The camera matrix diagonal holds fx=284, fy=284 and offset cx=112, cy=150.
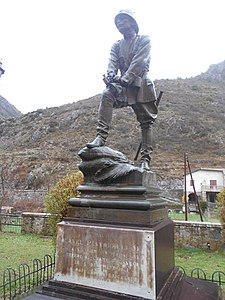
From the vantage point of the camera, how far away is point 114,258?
3.16 metres

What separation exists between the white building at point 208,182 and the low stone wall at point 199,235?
26972 mm

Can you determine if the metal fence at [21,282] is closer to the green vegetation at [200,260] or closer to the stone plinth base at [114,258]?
the stone plinth base at [114,258]

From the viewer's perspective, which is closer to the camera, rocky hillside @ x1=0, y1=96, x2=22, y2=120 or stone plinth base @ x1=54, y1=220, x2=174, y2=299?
stone plinth base @ x1=54, y1=220, x2=174, y2=299

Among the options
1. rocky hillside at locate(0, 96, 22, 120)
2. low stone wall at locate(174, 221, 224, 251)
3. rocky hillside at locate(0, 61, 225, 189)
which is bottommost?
low stone wall at locate(174, 221, 224, 251)

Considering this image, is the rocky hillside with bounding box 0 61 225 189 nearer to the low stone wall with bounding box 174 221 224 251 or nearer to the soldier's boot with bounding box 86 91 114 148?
the low stone wall with bounding box 174 221 224 251

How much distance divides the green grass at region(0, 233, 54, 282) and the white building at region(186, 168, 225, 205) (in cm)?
2816

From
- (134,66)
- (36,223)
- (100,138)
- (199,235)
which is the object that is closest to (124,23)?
(134,66)

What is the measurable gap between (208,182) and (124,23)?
3607 centimetres

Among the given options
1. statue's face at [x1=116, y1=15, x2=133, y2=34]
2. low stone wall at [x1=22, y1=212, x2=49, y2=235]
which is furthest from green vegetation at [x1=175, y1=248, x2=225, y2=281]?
low stone wall at [x1=22, y1=212, x2=49, y2=235]

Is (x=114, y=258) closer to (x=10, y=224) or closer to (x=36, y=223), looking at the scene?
(x=36, y=223)

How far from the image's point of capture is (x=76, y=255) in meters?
3.37

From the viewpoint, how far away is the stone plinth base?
3.00 metres

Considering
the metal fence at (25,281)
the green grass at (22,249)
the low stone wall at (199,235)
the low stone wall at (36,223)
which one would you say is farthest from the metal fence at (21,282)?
the low stone wall at (36,223)

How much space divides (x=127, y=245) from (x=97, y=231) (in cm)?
40
